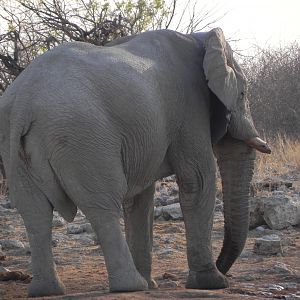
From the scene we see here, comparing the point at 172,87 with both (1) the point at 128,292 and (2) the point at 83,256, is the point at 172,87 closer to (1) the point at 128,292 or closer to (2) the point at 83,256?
(1) the point at 128,292

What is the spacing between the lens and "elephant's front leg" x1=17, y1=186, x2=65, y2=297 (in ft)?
18.6

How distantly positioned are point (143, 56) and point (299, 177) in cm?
949

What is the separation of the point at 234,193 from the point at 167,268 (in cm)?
114

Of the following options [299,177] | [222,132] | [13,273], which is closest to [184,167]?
[222,132]

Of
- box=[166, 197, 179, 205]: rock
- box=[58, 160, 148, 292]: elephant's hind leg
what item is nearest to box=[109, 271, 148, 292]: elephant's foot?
box=[58, 160, 148, 292]: elephant's hind leg

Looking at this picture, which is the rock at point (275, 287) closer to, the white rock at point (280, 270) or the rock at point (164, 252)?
the white rock at point (280, 270)

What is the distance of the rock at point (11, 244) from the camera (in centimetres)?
900

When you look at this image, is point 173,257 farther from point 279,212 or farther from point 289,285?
point 289,285

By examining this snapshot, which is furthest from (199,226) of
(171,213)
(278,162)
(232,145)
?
(278,162)

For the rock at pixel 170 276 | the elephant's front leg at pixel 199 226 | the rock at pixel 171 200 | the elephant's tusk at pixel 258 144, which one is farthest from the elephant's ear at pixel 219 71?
the rock at pixel 171 200

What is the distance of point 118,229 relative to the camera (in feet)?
18.2

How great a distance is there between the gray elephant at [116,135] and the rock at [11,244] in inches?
96.7

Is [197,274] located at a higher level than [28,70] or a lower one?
lower

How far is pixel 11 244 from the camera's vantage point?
9.05 meters
